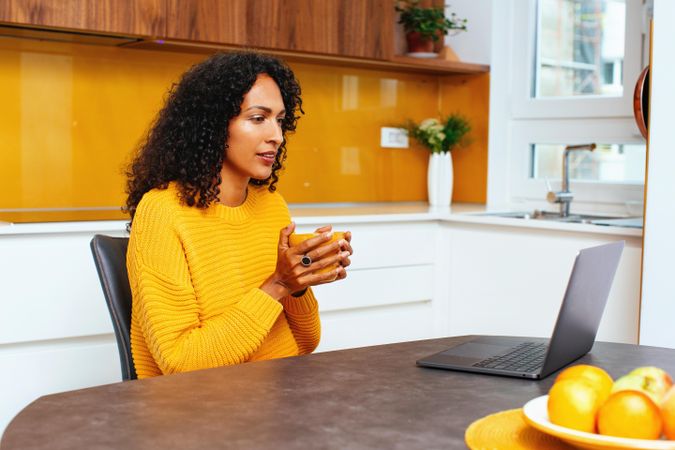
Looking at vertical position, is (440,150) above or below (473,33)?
below

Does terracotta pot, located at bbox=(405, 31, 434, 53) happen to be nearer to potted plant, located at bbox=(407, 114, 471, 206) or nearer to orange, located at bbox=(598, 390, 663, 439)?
potted plant, located at bbox=(407, 114, 471, 206)

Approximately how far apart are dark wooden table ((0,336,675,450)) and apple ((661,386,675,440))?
226 mm

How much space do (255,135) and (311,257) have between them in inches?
14.9

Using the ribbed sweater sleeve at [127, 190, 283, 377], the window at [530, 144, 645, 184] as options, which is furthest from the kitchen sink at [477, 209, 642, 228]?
the ribbed sweater sleeve at [127, 190, 283, 377]

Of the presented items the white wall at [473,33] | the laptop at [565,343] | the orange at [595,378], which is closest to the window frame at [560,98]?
the white wall at [473,33]

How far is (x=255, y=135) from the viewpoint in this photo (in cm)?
196

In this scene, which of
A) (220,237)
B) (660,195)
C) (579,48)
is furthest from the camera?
(579,48)

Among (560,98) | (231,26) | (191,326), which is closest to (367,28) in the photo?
(231,26)

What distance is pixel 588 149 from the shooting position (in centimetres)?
351

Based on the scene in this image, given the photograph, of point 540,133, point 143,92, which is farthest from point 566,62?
point 143,92

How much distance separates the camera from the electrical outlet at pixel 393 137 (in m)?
3.98

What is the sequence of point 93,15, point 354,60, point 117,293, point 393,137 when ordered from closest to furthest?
point 117,293
point 93,15
point 354,60
point 393,137

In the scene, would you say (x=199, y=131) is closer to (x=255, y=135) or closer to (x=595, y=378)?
(x=255, y=135)

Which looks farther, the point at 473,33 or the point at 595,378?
the point at 473,33
